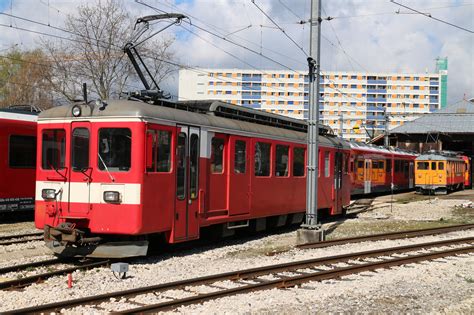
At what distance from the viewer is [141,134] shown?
9.74 meters

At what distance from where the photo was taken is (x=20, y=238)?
44.3 feet

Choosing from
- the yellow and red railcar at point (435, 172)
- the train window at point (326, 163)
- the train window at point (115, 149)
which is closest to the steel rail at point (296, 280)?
the train window at point (115, 149)

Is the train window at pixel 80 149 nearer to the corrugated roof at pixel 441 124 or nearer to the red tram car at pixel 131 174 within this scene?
the red tram car at pixel 131 174

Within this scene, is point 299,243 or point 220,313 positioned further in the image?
point 299,243

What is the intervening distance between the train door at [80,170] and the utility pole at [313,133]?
597cm

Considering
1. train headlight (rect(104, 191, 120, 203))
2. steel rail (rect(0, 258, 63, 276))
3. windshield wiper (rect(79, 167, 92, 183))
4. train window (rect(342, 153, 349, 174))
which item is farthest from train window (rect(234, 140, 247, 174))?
train window (rect(342, 153, 349, 174))

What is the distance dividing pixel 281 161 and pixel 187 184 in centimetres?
453

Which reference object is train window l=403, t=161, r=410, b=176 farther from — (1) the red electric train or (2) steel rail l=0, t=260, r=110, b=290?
(2) steel rail l=0, t=260, r=110, b=290

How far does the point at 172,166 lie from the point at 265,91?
344 ft

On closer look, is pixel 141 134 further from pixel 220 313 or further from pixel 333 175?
pixel 333 175

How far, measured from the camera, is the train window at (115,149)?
9792 millimetres

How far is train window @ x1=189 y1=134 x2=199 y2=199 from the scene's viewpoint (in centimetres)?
1103

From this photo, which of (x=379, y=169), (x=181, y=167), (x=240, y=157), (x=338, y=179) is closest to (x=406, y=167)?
(x=379, y=169)

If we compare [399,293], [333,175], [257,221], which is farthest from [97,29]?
[399,293]
